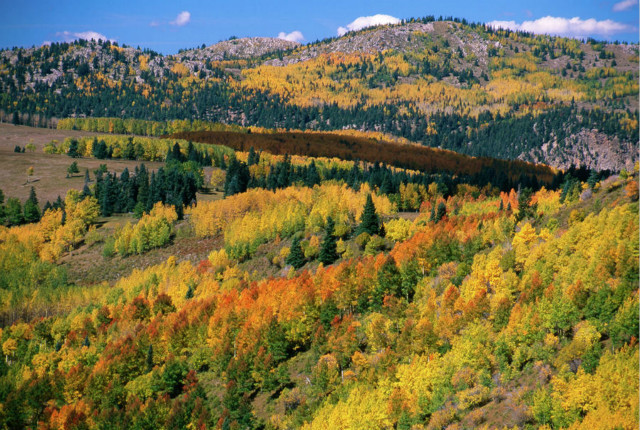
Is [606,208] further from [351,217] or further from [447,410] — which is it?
[351,217]

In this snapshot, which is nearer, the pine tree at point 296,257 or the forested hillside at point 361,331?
the forested hillside at point 361,331

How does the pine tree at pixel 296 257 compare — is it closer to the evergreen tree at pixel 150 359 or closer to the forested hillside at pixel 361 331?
the forested hillside at pixel 361 331

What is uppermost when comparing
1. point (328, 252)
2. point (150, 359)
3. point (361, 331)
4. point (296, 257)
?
point (328, 252)

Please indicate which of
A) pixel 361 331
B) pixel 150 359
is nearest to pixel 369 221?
pixel 361 331

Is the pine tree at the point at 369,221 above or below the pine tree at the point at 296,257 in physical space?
above

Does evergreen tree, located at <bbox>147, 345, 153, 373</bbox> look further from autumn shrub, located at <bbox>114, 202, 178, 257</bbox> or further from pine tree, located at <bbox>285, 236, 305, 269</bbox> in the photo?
autumn shrub, located at <bbox>114, 202, 178, 257</bbox>

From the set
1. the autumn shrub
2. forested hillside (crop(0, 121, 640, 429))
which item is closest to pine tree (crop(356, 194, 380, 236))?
forested hillside (crop(0, 121, 640, 429))

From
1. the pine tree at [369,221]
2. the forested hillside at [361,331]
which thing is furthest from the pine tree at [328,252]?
the pine tree at [369,221]

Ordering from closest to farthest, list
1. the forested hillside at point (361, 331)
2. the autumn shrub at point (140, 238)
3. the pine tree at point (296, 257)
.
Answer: the forested hillside at point (361, 331), the pine tree at point (296, 257), the autumn shrub at point (140, 238)

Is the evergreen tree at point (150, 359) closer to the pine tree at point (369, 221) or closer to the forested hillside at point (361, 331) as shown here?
the forested hillside at point (361, 331)

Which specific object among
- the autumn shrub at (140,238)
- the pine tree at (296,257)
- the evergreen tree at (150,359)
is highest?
the pine tree at (296,257)

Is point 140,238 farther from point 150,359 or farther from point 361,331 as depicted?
point 361,331

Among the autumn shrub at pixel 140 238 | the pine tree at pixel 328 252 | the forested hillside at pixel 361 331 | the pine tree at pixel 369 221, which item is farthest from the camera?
the autumn shrub at pixel 140 238

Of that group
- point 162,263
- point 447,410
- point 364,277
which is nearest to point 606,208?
point 364,277
